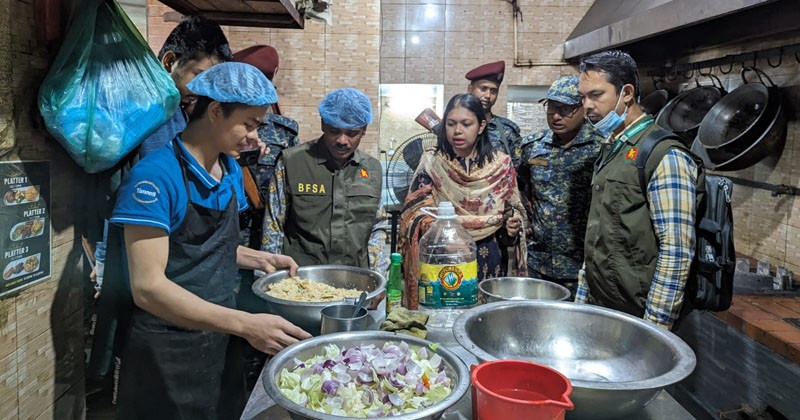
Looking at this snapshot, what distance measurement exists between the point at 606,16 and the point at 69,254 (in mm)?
4699

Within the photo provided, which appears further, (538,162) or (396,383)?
(538,162)

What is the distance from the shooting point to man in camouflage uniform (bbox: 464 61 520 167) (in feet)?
11.2

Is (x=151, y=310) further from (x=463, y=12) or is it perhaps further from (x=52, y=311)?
(x=463, y=12)

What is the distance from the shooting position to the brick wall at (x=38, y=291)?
1.41 metres

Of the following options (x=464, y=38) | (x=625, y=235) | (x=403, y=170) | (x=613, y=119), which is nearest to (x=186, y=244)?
(x=625, y=235)

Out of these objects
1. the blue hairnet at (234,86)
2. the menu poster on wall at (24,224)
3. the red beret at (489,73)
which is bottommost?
the menu poster on wall at (24,224)

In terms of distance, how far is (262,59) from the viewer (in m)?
3.36

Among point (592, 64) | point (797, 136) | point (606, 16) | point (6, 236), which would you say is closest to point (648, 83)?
point (606, 16)

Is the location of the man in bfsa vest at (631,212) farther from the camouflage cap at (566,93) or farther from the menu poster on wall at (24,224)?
the menu poster on wall at (24,224)

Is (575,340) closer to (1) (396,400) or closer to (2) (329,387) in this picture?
(1) (396,400)

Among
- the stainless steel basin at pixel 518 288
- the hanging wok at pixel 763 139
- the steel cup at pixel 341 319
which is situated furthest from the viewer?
the hanging wok at pixel 763 139

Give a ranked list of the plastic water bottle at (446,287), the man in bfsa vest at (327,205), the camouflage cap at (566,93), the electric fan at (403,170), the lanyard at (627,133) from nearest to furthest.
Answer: the plastic water bottle at (446,287)
the lanyard at (627,133)
the man in bfsa vest at (327,205)
the camouflage cap at (566,93)
the electric fan at (403,170)

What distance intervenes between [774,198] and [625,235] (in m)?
2.55

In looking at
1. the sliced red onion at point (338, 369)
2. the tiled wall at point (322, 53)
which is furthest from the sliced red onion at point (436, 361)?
the tiled wall at point (322, 53)
